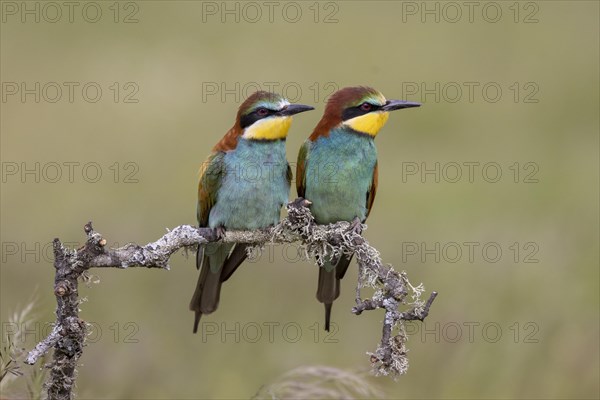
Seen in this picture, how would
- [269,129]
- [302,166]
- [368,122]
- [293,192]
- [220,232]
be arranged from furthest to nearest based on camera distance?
[293,192] < [302,166] < [368,122] < [269,129] < [220,232]

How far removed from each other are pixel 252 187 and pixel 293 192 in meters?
2.75

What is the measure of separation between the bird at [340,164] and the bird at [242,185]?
0.13 m

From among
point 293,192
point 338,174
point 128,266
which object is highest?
point 338,174

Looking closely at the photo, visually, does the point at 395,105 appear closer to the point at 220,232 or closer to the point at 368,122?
the point at 368,122

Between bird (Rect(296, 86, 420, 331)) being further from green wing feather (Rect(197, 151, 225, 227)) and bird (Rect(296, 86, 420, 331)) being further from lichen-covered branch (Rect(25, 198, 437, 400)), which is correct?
lichen-covered branch (Rect(25, 198, 437, 400))

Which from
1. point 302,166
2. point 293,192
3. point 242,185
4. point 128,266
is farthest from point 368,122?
point 293,192

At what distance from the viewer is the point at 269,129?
4.70 metres

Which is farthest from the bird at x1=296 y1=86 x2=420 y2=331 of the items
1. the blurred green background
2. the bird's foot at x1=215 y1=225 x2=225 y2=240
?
the blurred green background

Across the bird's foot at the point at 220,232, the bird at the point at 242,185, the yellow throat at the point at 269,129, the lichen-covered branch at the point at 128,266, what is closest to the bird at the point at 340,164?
the bird at the point at 242,185

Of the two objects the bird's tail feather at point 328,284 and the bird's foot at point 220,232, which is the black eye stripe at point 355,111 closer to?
the bird's tail feather at point 328,284

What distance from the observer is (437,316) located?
20.7 feet

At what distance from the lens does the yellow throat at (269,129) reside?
4.67 metres

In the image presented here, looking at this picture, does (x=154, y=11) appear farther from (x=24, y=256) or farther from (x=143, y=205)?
(x=24, y=256)

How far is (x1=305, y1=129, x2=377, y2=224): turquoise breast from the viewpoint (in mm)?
4867
